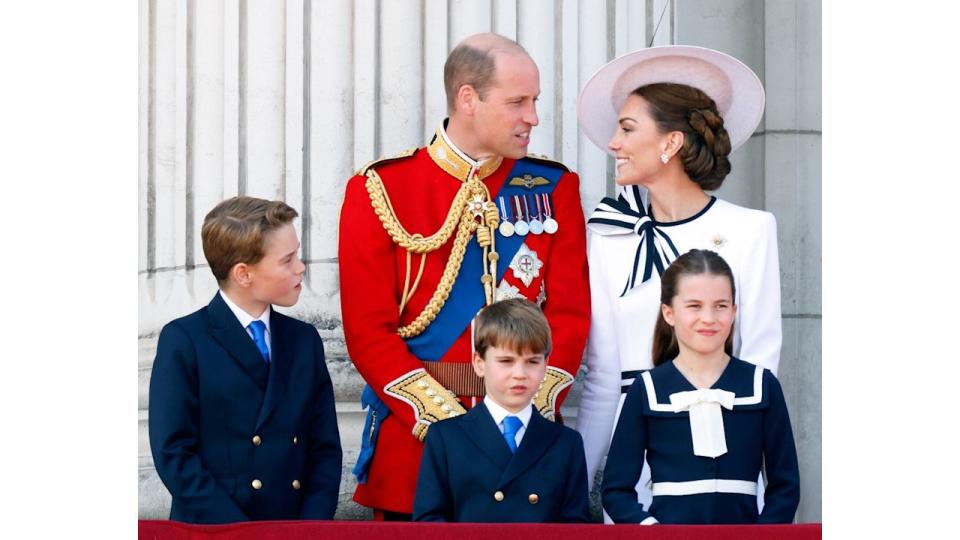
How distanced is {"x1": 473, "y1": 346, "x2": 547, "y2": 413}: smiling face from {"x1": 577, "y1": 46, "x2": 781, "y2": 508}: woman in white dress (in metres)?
0.42

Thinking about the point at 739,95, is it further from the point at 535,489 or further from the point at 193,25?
the point at 193,25

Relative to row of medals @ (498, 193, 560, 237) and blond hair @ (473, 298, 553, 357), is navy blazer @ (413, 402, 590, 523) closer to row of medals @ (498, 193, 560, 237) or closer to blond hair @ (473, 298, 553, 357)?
blond hair @ (473, 298, 553, 357)

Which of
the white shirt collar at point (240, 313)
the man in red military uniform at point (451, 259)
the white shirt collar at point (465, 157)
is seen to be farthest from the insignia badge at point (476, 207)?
the white shirt collar at point (240, 313)

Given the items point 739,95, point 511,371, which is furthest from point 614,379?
point 739,95

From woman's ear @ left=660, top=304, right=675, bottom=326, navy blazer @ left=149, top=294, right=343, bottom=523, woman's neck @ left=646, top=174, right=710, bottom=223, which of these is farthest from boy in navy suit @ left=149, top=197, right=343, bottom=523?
woman's neck @ left=646, top=174, right=710, bottom=223

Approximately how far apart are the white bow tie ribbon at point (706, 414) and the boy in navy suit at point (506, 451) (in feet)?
0.95

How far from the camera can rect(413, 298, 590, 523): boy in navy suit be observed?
4324mm

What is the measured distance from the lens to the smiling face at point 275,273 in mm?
4605

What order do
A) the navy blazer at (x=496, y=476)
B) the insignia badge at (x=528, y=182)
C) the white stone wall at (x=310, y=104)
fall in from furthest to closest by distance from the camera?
the white stone wall at (x=310, y=104) < the insignia badge at (x=528, y=182) < the navy blazer at (x=496, y=476)

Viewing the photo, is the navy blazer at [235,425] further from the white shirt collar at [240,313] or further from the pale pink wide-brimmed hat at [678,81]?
the pale pink wide-brimmed hat at [678,81]

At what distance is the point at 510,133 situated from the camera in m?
4.88

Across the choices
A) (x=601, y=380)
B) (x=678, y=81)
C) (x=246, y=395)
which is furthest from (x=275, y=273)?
(x=678, y=81)

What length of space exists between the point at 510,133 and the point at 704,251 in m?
0.67

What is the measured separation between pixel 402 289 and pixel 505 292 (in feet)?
0.94
